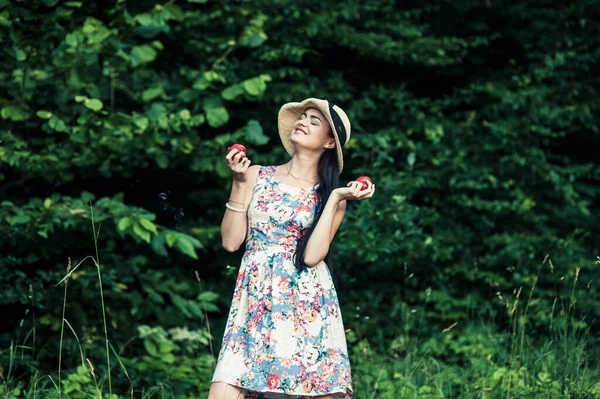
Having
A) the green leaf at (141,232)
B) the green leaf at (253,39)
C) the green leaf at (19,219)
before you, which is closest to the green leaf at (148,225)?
the green leaf at (141,232)

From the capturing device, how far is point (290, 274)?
10.3 ft

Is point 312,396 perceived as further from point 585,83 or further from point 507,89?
point 585,83

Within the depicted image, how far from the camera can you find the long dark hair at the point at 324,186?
3.15 meters

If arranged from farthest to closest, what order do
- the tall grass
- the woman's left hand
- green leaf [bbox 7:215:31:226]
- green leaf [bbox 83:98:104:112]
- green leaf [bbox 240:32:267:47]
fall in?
green leaf [bbox 240:32:267:47], green leaf [bbox 83:98:104:112], green leaf [bbox 7:215:31:226], the tall grass, the woman's left hand

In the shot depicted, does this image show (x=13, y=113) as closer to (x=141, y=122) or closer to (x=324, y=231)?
(x=141, y=122)

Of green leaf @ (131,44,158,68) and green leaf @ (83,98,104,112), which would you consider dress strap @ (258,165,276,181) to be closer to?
green leaf @ (83,98,104,112)

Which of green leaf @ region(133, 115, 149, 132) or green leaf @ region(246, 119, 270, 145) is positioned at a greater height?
green leaf @ region(246, 119, 270, 145)

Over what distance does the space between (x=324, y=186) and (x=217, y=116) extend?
1.45 metres

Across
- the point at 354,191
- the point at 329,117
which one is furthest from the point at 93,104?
the point at 354,191

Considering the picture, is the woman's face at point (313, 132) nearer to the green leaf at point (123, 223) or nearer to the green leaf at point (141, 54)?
the green leaf at point (123, 223)

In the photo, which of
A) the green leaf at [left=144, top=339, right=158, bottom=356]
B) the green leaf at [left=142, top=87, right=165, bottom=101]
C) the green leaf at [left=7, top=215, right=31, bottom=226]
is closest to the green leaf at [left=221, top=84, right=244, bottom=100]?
the green leaf at [left=142, top=87, right=165, bottom=101]

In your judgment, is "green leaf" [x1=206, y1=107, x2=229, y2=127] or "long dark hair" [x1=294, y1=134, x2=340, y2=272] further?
"green leaf" [x1=206, y1=107, x2=229, y2=127]

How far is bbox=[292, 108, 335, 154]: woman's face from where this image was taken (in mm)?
3283

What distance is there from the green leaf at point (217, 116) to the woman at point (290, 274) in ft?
4.09
